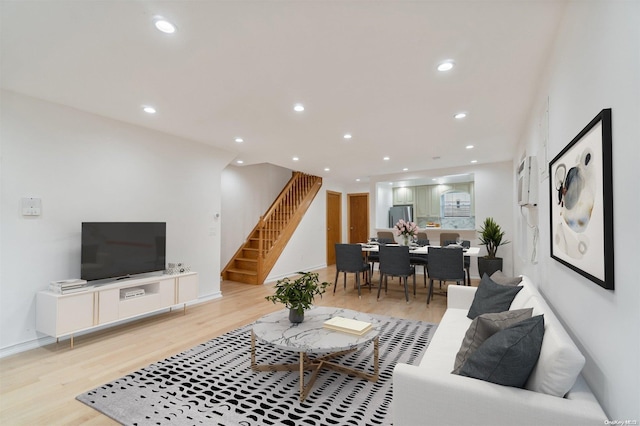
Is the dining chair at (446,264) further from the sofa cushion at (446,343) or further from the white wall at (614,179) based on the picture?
the white wall at (614,179)

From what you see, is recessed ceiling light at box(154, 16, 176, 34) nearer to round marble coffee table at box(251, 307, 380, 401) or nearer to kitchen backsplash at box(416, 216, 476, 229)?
round marble coffee table at box(251, 307, 380, 401)

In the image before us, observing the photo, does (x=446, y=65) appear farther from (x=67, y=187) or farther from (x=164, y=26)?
(x=67, y=187)

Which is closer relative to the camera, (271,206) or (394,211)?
(271,206)

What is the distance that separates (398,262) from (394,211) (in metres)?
3.57

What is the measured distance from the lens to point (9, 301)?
304 cm

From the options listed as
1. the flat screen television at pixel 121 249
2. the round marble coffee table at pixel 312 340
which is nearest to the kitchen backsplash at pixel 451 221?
the round marble coffee table at pixel 312 340

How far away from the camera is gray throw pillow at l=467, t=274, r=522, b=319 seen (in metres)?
2.44

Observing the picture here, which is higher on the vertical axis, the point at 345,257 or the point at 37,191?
the point at 37,191

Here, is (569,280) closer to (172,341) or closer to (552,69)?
(552,69)

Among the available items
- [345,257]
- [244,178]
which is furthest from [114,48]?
[244,178]

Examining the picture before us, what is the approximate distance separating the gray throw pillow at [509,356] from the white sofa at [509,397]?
1.2 inches

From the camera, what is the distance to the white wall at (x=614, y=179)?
3.15 feet

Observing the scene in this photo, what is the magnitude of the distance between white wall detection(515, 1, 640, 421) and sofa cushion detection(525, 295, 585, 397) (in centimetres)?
10

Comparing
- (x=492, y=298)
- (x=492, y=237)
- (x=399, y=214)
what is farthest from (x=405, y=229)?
(x=399, y=214)
